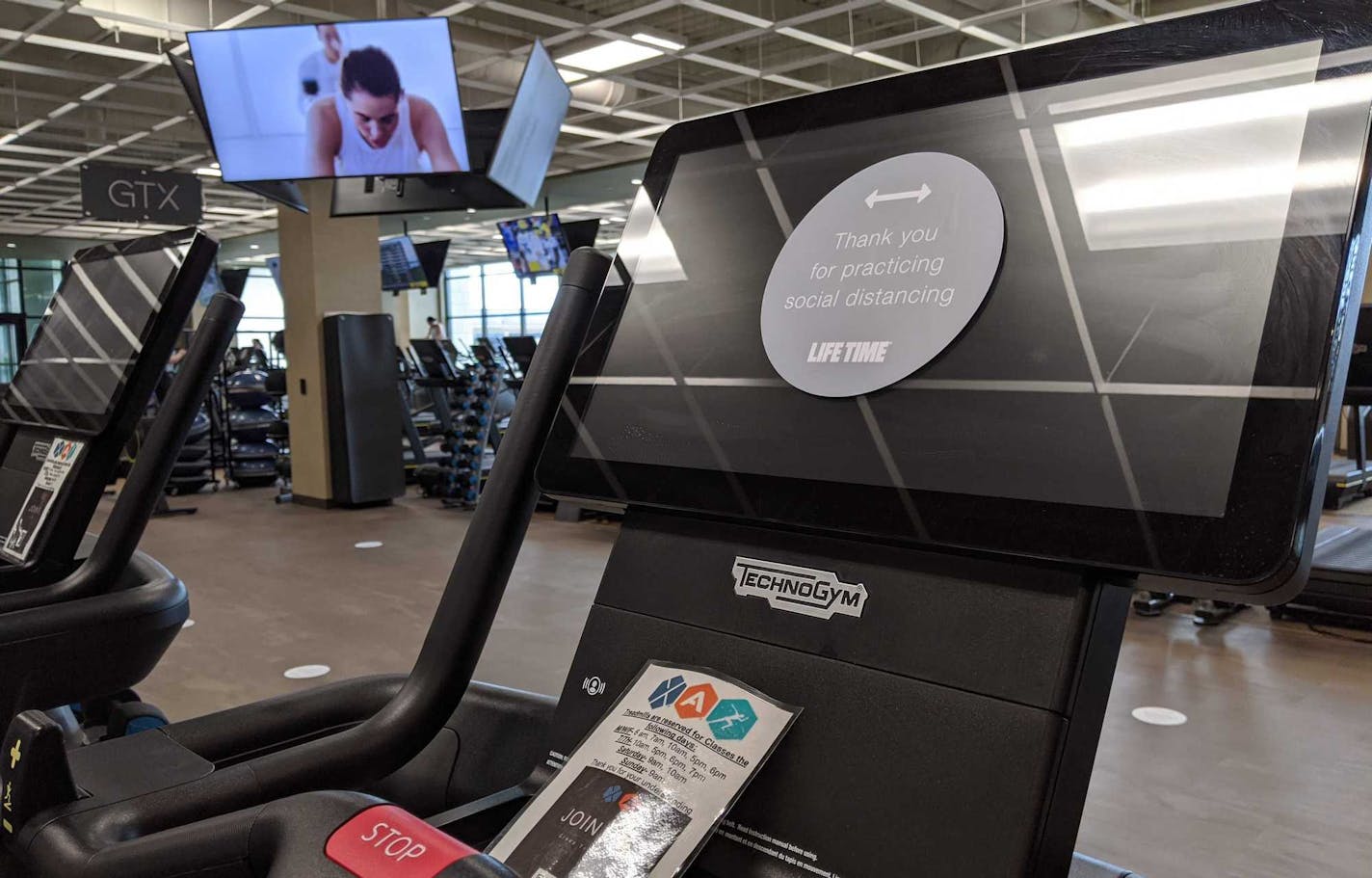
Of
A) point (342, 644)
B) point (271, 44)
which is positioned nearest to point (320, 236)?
point (271, 44)

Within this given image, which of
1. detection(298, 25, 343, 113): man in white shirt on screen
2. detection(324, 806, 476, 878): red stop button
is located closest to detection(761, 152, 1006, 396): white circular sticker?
detection(324, 806, 476, 878): red stop button

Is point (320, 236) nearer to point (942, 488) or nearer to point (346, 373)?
point (346, 373)

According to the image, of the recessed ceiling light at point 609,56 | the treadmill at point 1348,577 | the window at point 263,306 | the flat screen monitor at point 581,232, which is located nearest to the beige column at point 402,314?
the window at point 263,306

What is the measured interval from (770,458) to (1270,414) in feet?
0.97

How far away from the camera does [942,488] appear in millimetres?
604

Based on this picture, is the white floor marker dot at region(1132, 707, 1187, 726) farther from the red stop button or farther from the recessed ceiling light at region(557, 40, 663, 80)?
the recessed ceiling light at region(557, 40, 663, 80)

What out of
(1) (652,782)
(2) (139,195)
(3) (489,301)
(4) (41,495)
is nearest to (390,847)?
Answer: (1) (652,782)

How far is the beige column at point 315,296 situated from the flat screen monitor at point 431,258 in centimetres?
431

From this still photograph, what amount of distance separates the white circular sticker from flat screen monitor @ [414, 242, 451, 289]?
1311 centimetres

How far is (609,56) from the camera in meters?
9.45

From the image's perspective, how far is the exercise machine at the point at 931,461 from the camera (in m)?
0.52

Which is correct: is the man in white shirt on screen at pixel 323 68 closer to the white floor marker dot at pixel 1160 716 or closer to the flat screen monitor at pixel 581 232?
the white floor marker dot at pixel 1160 716

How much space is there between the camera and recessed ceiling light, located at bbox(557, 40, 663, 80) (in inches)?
361

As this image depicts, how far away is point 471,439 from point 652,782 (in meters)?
7.86
